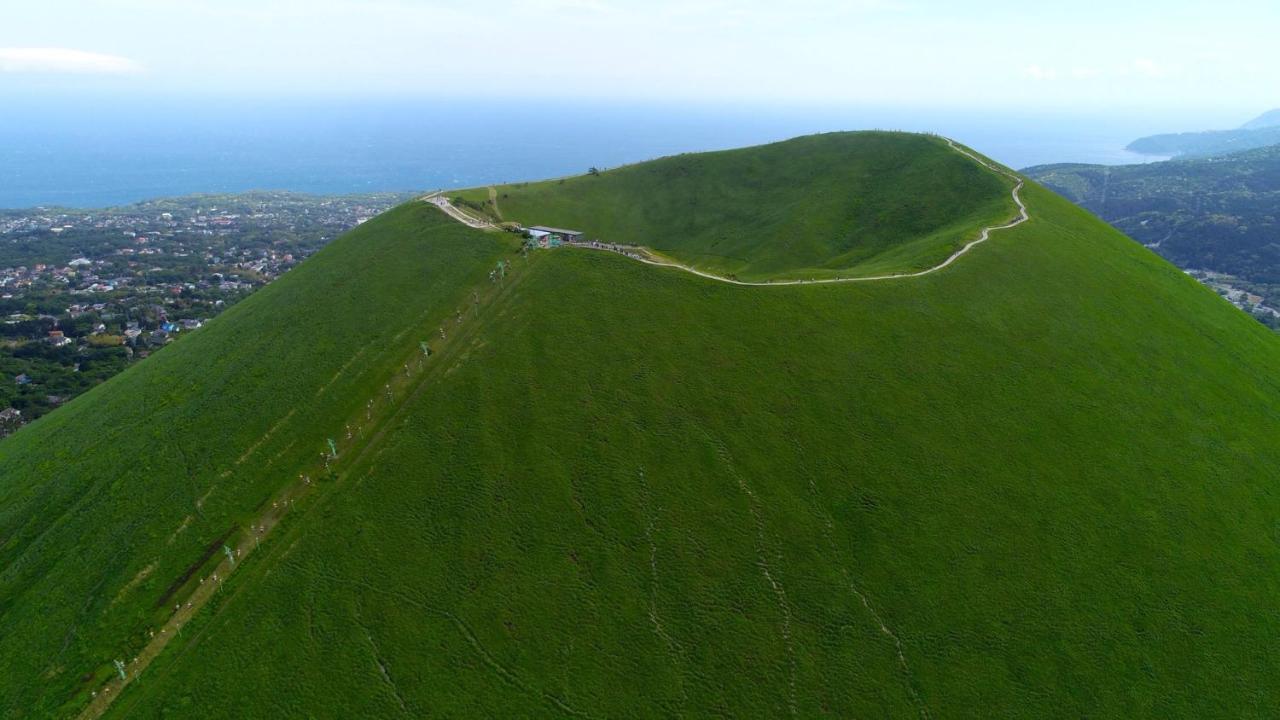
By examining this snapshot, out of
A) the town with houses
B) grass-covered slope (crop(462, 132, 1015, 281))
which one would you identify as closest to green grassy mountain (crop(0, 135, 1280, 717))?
grass-covered slope (crop(462, 132, 1015, 281))

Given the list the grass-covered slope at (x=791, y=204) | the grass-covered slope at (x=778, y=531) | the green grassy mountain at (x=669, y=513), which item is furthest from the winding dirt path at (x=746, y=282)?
the grass-covered slope at (x=778, y=531)

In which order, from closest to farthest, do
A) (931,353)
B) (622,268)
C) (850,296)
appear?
(931,353) < (850,296) < (622,268)

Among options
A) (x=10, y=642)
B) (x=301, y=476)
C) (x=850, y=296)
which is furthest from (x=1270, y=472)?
(x=10, y=642)

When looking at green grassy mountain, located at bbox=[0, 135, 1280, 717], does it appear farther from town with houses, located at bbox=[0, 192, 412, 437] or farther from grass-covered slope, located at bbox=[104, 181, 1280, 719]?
town with houses, located at bbox=[0, 192, 412, 437]

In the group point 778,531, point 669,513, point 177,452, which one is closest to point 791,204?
point 778,531

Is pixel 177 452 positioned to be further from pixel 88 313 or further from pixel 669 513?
pixel 88 313

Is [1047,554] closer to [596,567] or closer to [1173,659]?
[1173,659]
